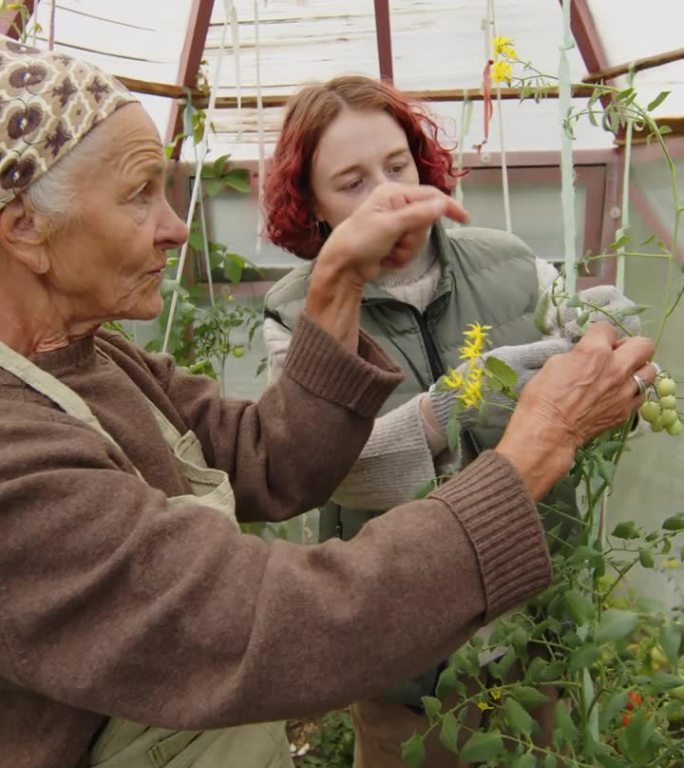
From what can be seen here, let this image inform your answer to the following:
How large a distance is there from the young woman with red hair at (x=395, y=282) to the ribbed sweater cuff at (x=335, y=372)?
0.52ft

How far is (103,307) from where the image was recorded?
86 centimetres

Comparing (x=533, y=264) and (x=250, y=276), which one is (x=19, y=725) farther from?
(x=250, y=276)

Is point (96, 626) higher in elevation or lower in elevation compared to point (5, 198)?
lower

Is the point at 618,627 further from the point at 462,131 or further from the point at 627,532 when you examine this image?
the point at 462,131

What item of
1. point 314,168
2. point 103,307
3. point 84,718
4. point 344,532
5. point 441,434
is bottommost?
point 344,532

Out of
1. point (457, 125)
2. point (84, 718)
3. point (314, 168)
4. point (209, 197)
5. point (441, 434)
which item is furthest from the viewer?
point (209, 197)

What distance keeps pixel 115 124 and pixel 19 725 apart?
0.62 metres

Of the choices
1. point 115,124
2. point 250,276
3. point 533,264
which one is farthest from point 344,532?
point 250,276

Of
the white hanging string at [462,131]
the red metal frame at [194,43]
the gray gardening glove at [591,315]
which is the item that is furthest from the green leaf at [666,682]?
the red metal frame at [194,43]

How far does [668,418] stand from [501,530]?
0.86 ft

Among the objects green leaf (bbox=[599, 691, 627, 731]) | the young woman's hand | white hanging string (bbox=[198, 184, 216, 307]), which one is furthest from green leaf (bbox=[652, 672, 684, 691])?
white hanging string (bbox=[198, 184, 216, 307])

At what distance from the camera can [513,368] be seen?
1.03 meters

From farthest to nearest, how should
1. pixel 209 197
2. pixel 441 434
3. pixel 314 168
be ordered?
pixel 209 197 < pixel 314 168 < pixel 441 434

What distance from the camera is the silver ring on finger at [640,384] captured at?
85 cm
